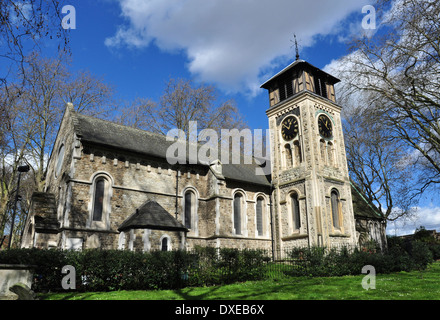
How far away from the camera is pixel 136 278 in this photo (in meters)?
12.1

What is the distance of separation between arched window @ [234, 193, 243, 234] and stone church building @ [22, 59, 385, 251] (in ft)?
0.25

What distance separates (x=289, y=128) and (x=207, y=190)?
8.45m

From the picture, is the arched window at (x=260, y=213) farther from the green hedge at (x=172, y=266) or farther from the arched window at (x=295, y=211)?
the green hedge at (x=172, y=266)

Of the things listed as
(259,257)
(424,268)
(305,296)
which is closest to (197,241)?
(259,257)

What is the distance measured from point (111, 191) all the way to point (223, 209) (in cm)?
744

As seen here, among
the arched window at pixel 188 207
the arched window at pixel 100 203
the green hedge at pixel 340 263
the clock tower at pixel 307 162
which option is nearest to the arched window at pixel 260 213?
the clock tower at pixel 307 162

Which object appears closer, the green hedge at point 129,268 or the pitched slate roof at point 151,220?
the green hedge at point 129,268

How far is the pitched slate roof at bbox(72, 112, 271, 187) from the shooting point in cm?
1820

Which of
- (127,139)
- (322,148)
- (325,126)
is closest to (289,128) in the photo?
(325,126)

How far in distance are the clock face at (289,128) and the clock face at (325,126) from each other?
1.86 metres

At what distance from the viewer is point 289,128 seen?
24875 millimetres

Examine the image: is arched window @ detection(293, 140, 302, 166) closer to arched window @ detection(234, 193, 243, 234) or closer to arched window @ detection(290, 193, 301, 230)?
arched window @ detection(290, 193, 301, 230)

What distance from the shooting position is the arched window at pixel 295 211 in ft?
74.4

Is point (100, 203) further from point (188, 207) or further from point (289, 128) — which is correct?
point (289, 128)
